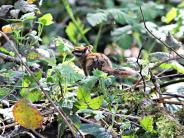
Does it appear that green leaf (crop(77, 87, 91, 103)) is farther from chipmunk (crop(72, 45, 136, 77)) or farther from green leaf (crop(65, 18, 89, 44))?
green leaf (crop(65, 18, 89, 44))

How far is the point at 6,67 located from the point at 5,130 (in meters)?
0.23

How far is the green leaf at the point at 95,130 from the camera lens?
1.46 metres

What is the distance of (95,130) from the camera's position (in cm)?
147

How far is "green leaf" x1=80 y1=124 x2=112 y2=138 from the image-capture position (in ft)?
4.78

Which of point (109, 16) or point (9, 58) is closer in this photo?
point (9, 58)

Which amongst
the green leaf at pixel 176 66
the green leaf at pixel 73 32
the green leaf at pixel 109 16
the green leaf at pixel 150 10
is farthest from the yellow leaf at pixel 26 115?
the green leaf at pixel 150 10

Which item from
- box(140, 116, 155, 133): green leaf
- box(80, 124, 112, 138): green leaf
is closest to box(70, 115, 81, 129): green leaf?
box(80, 124, 112, 138): green leaf

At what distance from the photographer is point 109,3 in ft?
12.0

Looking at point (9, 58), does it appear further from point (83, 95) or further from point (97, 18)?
point (97, 18)

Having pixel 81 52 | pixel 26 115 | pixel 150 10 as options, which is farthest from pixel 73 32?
pixel 26 115

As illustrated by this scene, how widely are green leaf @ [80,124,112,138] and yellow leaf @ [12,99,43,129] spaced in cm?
14

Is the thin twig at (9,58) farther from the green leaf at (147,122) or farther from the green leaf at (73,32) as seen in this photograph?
the green leaf at (73,32)

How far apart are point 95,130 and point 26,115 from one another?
0.21 meters

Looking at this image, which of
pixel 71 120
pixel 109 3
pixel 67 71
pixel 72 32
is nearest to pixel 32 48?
pixel 67 71
